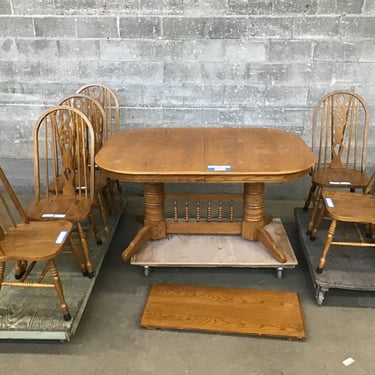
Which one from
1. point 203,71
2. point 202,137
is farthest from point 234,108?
point 202,137

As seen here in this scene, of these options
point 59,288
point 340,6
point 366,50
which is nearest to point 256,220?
point 59,288

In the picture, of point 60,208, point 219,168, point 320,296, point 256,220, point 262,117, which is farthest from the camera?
point 262,117

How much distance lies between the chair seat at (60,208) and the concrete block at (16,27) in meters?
1.54

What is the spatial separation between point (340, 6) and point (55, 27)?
2.12 m

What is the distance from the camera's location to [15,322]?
2.09 m

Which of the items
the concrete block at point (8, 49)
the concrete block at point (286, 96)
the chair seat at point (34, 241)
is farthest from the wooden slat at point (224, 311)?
the concrete block at point (8, 49)

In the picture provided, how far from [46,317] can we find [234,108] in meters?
2.10

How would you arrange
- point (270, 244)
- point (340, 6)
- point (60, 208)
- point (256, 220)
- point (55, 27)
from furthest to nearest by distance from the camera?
point (55, 27), point (340, 6), point (256, 220), point (270, 244), point (60, 208)

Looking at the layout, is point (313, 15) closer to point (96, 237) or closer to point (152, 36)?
point (152, 36)

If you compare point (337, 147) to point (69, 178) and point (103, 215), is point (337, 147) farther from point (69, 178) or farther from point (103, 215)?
point (69, 178)

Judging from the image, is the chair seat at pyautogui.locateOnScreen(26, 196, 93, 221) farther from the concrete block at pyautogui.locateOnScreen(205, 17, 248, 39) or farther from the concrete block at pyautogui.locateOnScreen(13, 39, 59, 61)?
the concrete block at pyautogui.locateOnScreen(205, 17, 248, 39)

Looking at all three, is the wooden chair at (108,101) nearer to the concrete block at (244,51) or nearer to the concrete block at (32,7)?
the concrete block at (32,7)

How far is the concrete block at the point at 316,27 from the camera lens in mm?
3158

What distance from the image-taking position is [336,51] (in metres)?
3.23
